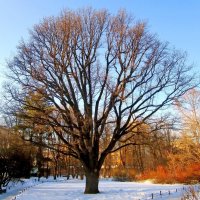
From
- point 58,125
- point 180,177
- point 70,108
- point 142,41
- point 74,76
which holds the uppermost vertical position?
point 142,41

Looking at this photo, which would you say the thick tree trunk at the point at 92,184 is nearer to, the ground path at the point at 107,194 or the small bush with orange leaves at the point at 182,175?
the ground path at the point at 107,194

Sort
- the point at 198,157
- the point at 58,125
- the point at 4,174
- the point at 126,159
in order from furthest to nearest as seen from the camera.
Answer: the point at 126,159, the point at 198,157, the point at 4,174, the point at 58,125

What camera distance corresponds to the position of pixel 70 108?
27.1m

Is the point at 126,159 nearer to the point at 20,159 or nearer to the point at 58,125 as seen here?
the point at 20,159

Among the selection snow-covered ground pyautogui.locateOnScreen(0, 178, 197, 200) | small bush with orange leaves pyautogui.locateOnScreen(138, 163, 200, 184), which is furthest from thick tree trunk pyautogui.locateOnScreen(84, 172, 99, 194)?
small bush with orange leaves pyautogui.locateOnScreen(138, 163, 200, 184)

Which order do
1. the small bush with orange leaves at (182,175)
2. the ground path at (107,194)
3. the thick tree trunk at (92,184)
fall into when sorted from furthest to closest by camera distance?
the small bush with orange leaves at (182,175), the thick tree trunk at (92,184), the ground path at (107,194)

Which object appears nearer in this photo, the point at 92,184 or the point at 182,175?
the point at 92,184

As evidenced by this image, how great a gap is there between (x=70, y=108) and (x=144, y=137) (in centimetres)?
636

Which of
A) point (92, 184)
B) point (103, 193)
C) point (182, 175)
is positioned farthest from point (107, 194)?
point (182, 175)

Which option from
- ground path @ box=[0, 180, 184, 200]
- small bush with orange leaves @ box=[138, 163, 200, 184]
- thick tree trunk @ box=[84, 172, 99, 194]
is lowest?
ground path @ box=[0, 180, 184, 200]

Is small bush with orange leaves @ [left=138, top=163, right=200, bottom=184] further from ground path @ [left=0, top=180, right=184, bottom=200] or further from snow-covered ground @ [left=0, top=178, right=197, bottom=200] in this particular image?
ground path @ [left=0, top=180, right=184, bottom=200]

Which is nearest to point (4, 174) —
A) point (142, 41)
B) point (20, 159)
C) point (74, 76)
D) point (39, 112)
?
point (20, 159)

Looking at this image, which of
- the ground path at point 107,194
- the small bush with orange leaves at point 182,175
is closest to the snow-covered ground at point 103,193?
the ground path at point 107,194

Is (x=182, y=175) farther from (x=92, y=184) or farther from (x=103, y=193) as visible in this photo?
(x=92, y=184)
